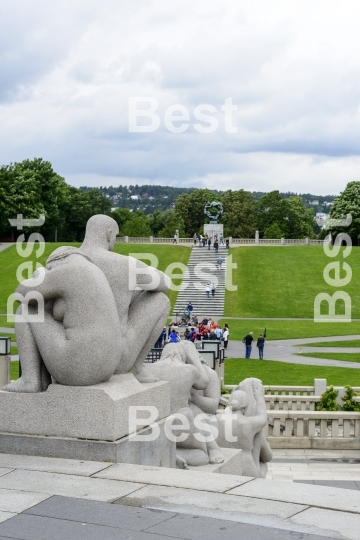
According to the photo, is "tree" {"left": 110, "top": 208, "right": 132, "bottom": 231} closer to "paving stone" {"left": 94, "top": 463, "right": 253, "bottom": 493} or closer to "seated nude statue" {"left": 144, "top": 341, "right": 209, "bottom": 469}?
"seated nude statue" {"left": 144, "top": 341, "right": 209, "bottom": 469}

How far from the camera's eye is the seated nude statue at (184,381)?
9.81 m

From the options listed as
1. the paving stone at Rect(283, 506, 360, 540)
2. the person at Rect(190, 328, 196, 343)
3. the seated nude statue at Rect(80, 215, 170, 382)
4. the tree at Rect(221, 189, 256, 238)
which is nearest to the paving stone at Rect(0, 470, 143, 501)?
the paving stone at Rect(283, 506, 360, 540)

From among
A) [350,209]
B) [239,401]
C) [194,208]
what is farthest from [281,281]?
[194,208]

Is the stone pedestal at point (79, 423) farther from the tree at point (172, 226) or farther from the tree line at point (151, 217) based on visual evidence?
the tree at point (172, 226)

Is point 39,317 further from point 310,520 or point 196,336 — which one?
point 196,336

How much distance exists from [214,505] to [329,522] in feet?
3.15

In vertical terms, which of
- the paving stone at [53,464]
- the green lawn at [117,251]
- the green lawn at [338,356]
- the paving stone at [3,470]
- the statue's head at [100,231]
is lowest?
the green lawn at [338,356]

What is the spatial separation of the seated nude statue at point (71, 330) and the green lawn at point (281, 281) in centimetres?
4517

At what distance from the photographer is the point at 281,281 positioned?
2472 inches

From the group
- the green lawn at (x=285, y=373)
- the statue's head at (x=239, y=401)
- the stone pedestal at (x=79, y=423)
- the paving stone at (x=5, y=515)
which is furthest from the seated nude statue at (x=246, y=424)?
the green lawn at (x=285, y=373)

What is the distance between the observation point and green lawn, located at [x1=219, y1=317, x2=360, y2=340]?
44.8m

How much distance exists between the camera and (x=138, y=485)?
24.2 ft

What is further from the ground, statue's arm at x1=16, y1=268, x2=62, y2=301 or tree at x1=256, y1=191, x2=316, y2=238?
tree at x1=256, y1=191, x2=316, y2=238

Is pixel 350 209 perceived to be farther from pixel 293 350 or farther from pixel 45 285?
pixel 45 285
